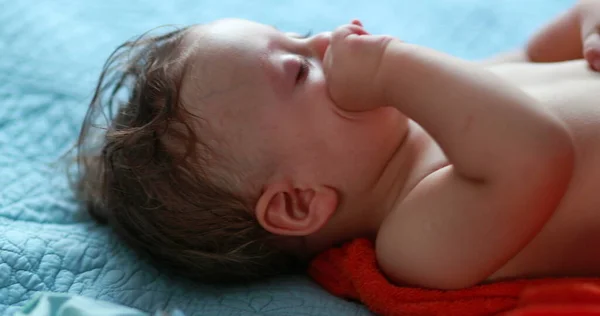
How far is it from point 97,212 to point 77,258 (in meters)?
0.10

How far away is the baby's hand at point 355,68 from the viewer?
929 millimetres

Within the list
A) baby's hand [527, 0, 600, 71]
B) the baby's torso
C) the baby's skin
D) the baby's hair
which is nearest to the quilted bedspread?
the baby's hair

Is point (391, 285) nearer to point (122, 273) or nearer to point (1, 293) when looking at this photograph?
point (122, 273)

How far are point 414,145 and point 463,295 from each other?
0.23m

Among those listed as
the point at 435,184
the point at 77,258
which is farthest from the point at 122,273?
the point at 435,184

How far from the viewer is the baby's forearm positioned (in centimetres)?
80

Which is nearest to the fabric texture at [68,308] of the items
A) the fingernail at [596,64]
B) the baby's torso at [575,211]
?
the baby's torso at [575,211]

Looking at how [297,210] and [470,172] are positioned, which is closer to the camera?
[470,172]

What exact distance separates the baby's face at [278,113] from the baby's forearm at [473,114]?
0.12 m

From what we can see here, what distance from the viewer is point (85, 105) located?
138 cm

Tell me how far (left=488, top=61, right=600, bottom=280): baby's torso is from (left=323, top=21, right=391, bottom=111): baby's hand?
219mm

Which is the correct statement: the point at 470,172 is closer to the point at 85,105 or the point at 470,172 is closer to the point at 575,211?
the point at 575,211

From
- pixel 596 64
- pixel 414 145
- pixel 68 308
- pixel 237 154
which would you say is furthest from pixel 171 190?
pixel 596 64

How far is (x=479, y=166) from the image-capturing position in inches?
32.7
